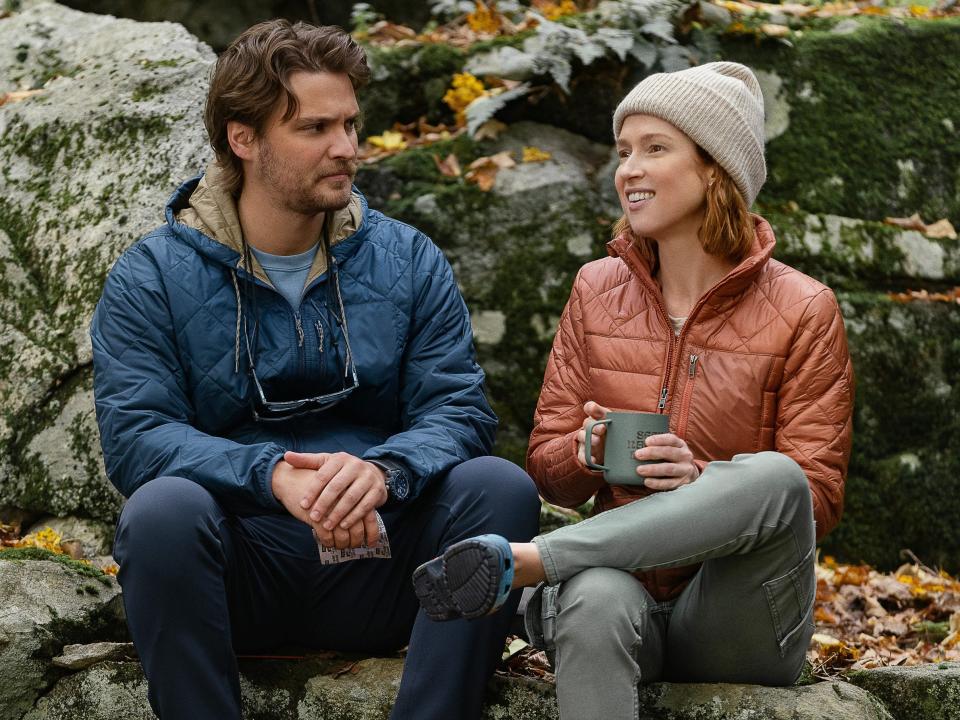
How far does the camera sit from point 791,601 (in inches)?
128

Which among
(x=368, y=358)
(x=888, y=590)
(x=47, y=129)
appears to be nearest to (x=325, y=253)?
(x=368, y=358)

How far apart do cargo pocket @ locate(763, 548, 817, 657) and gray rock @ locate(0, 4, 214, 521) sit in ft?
8.55

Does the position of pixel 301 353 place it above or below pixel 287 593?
above

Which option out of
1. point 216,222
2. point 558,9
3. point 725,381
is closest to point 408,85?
point 558,9

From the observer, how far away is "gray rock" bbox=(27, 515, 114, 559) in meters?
4.62

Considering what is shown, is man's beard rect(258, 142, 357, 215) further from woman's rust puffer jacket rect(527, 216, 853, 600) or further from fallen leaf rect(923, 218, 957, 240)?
fallen leaf rect(923, 218, 957, 240)

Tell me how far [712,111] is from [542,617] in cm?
159

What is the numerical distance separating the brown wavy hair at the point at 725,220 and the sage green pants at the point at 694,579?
2.54 ft

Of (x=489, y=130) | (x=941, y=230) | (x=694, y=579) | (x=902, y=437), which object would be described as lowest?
(x=902, y=437)

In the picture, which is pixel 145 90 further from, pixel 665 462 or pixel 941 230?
pixel 941 230

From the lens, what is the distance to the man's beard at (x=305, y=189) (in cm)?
381

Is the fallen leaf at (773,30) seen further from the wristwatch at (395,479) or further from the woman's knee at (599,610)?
the woman's knee at (599,610)

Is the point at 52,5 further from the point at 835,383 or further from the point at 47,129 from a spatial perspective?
the point at 835,383

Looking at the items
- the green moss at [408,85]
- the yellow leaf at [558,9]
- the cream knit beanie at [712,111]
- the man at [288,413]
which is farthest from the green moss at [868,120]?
the man at [288,413]
